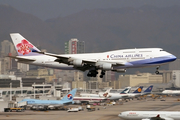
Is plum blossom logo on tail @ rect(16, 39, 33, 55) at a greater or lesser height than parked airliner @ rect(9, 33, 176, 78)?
greater

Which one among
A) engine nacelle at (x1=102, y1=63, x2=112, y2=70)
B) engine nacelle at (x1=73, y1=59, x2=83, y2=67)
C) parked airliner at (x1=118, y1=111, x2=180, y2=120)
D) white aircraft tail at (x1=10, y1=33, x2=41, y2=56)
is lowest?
parked airliner at (x1=118, y1=111, x2=180, y2=120)

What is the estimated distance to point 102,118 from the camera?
99.1 metres

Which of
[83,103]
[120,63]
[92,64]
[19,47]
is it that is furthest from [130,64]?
[83,103]

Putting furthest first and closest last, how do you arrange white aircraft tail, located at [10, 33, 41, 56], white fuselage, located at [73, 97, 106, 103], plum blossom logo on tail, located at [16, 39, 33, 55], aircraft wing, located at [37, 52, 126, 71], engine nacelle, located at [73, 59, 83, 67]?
white fuselage, located at [73, 97, 106, 103], plum blossom logo on tail, located at [16, 39, 33, 55], white aircraft tail, located at [10, 33, 41, 56], engine nacelle, located at [73, 59, 83, 67], aircraft wing, located at [37, 52, 126, 71]

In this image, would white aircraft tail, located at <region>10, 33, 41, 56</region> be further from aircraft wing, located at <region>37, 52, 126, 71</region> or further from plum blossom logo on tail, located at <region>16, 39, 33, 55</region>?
aircraft wing, located at <region>37, 52, 126, 71</region>

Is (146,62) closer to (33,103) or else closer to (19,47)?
(19,47)

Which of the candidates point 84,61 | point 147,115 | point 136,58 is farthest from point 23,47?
point 147,115

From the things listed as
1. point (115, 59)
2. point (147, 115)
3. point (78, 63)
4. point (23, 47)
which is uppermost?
point (23, 47)

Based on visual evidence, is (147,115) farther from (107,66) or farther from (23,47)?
(23,47)

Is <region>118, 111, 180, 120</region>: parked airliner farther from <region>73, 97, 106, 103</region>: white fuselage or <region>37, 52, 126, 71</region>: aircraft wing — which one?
<region>73, 97, 106, 103</region>: white fuselage

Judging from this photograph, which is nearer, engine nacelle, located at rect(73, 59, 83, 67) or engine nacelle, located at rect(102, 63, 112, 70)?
engine nacelle, located at rect(102, 63, 112, 70)

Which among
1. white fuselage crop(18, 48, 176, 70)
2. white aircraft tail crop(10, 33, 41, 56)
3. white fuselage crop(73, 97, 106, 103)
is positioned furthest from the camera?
white fuselage crop(73, 97, 106, 103)

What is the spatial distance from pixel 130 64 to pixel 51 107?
62.9 meters

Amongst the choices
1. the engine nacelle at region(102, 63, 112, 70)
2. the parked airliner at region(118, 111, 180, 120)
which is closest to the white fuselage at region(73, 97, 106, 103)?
the parked airliner at region(118, 111, 180, 120)
